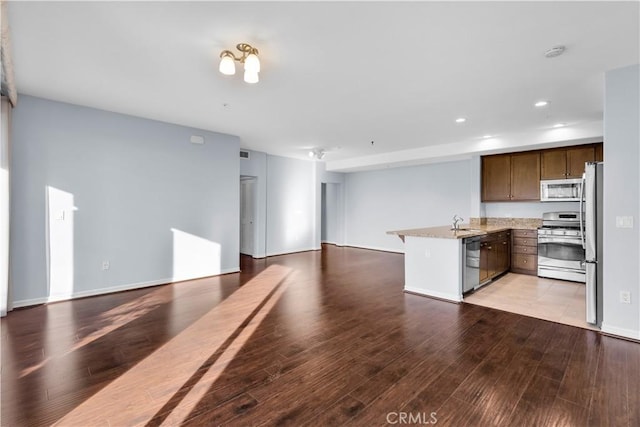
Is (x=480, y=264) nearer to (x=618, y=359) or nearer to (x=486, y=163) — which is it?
(x=618, y=359)

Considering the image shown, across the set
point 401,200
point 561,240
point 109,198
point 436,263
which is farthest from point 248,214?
point 561,240

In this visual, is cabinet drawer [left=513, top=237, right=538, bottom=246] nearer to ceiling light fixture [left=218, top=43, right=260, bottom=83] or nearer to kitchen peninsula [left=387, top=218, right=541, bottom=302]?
kitchen peninsula [left=387, top=218, right=541, bottom=302]

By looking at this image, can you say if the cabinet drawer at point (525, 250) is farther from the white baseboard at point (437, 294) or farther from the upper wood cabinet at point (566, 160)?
the white baseboard at point (437, 294)

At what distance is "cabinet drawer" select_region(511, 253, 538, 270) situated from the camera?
230 inches

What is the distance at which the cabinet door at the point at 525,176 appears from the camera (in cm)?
592

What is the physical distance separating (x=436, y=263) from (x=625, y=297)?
197cm

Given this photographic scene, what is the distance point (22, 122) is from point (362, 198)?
7.83 meters

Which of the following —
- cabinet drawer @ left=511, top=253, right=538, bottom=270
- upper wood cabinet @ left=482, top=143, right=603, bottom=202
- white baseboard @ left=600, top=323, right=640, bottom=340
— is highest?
upper wood cabinet @ left=482, top=143, right=603, bottom=202

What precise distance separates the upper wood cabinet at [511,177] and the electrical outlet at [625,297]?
3291 mm

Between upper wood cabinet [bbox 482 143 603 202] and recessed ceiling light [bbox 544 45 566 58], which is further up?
recessed ceiling light [bbox 544 45 566 58]

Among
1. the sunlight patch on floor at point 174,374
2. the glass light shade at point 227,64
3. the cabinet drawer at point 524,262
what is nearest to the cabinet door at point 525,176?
the cabinet drawer at point 524,262

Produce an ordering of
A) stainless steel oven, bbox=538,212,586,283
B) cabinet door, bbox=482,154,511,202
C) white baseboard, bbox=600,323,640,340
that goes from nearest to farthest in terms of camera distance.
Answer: white baseboard, bbox=600,323,640,340 → stainless steel oven, bbox=538,212,586,283 → cabinet door, bbox=482,154,511,202

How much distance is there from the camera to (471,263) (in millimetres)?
4531

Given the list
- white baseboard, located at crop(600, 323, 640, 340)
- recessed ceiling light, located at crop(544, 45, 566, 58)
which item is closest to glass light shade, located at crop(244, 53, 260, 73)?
recessed ceiling light, located at crop(544, 45, 566, 58)
